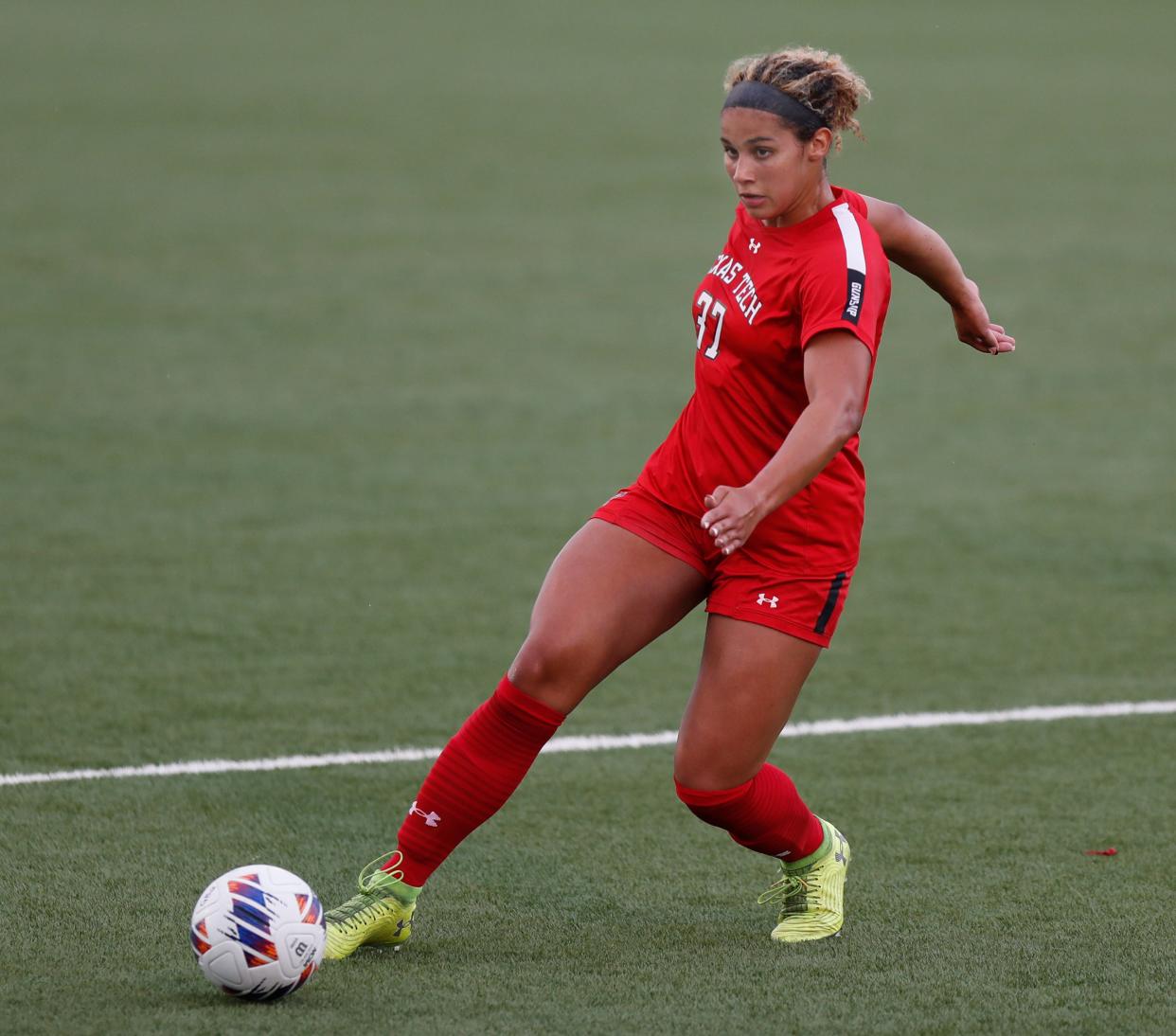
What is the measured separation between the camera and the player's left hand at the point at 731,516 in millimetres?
4215

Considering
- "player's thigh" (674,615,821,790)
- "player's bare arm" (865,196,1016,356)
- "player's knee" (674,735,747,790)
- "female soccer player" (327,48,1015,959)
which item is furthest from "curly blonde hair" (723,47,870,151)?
"player's knee" (674,735,747,790)

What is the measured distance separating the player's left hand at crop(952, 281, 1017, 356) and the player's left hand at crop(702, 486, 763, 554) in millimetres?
1267

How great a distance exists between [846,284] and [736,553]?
0.77m

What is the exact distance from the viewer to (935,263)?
5.12 meters

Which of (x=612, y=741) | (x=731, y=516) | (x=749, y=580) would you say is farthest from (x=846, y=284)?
(x=612, y=741)

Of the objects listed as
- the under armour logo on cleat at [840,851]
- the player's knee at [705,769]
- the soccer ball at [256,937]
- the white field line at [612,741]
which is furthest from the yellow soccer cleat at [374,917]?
the white field line at [612,741]

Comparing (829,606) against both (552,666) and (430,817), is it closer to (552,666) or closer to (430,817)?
(552,666)

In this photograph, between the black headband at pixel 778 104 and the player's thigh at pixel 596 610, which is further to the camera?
the player's thigh at pixel 596 610

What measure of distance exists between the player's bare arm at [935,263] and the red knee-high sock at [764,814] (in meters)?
1.35

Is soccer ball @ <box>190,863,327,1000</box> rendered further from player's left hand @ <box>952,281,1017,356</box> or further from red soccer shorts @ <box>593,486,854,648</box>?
player's left hand @ <box>952,281,1017,356</box>

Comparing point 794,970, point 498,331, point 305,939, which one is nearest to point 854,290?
point 794,970

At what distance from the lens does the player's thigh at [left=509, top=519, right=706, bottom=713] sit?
→ 4.69 m

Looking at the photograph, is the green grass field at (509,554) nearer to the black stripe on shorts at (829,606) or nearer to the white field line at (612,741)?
the white field line at (612,741)

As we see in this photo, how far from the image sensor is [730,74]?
476 centimetres
